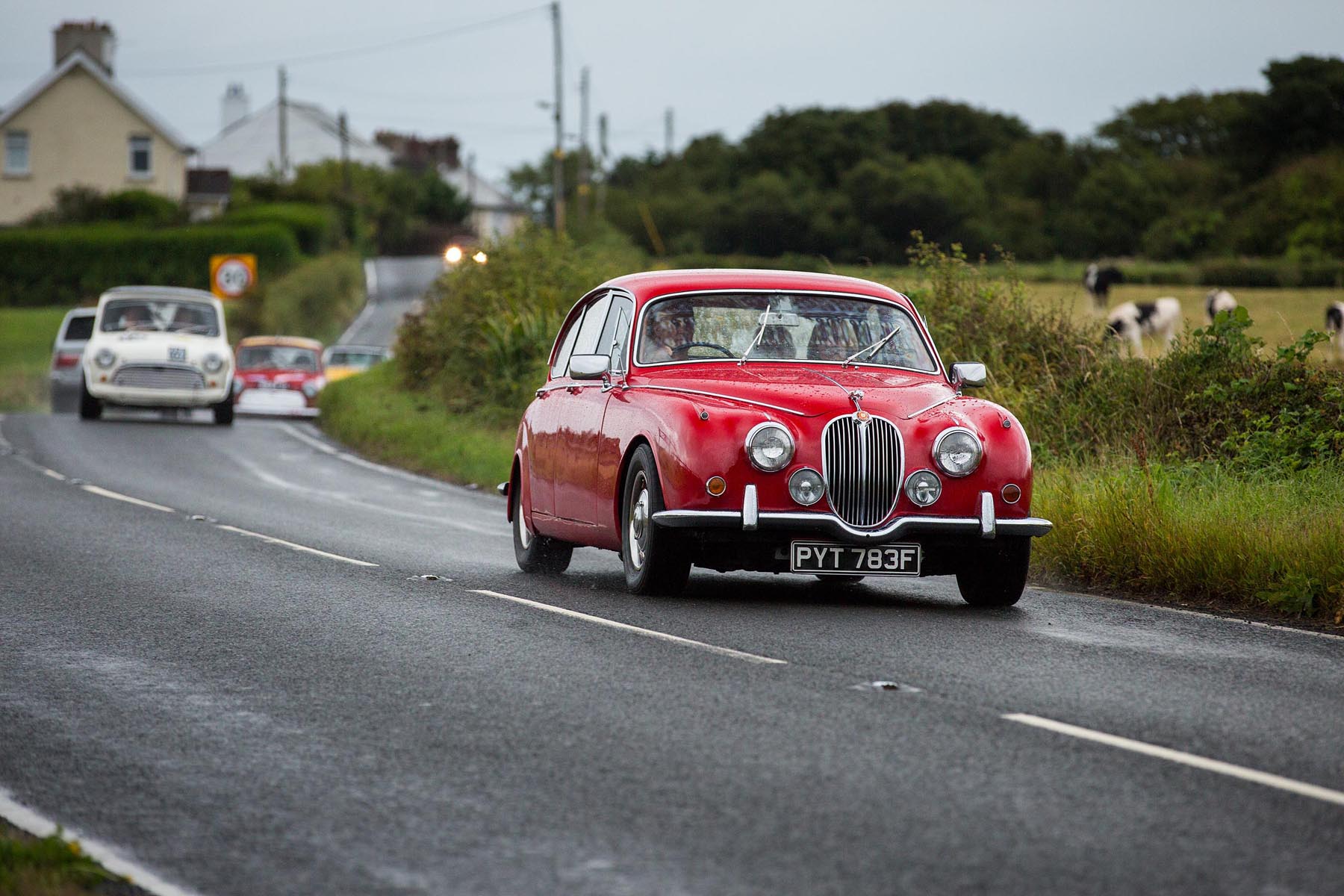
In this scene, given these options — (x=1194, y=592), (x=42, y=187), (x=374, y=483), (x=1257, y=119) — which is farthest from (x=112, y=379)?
(x=1257, y=119)

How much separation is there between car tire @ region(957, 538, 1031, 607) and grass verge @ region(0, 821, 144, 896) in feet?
19.7

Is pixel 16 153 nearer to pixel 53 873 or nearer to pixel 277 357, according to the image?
pixel 277 357

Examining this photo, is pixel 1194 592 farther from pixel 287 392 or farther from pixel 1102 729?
pixel 287 392

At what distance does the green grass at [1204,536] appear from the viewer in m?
10.1

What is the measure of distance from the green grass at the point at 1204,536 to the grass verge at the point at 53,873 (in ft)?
22.0

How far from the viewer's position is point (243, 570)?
11930 millimetres

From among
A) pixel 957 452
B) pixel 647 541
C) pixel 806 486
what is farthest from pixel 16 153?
pixel 957 452

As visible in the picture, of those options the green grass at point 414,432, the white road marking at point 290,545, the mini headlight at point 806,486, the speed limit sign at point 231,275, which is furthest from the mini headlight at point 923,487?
the speed limit sign at point 231,275

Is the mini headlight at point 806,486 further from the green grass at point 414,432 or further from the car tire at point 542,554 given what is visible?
the green grass at point 414,432

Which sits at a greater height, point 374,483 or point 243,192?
point 243,192

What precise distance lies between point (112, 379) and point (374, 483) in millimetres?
9743

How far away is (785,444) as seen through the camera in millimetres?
9602

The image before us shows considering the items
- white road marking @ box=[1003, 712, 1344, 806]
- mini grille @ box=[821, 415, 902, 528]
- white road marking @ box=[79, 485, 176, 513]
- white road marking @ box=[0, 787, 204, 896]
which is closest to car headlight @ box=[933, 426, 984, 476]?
mini grille @ box=[821, 415, 902, 528]

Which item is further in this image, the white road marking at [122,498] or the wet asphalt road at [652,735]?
the white road marking at [122,498]
